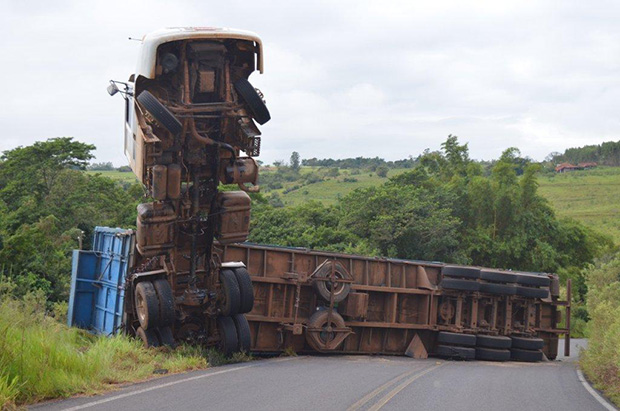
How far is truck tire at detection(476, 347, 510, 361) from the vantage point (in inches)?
730

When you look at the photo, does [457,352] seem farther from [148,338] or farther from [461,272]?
[148,338]

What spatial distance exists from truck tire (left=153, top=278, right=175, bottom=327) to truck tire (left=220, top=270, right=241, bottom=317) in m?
1.00

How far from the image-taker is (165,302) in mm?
13227

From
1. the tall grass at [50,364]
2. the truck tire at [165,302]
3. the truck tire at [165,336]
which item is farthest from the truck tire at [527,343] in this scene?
the tall grass at [50,364]

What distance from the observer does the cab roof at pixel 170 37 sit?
40.0 ft

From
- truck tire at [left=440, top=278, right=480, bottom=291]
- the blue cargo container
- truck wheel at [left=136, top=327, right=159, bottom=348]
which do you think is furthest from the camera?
truck tire at [left=440, top=278, right=480, bottom=291]

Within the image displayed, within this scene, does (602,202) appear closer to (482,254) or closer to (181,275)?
(482,254)

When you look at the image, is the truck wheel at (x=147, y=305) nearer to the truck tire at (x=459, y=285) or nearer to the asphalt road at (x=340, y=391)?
the asphalt road at (x=340, y=391)

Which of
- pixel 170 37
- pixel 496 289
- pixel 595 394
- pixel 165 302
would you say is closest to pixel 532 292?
pixel 496 289

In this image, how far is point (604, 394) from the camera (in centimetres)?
1180

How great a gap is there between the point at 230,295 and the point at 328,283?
11.8 feet

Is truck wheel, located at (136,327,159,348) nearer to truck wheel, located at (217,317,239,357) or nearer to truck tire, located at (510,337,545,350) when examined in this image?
truck wheel, located at (217,317,239,357)

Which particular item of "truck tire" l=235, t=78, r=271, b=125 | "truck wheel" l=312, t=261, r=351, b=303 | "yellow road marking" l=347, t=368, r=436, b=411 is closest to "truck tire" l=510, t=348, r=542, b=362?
"truck wheel" l=312, t=261, r=351, b=303

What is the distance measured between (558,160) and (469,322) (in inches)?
4656
